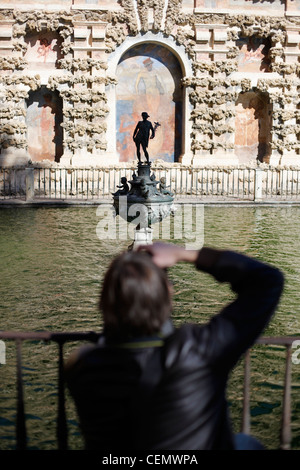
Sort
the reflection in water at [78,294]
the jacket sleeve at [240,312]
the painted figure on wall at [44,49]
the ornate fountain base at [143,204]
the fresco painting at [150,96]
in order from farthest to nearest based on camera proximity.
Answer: the fresco painting at [150,96]
the painted figure on wall at [44,49]
the ornate fountain base at [143,204]
the reflection in water at [78,294]
the jacket sleeve at [240,312]

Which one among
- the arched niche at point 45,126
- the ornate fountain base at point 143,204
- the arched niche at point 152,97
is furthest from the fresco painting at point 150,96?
the ornate fountain base at point 143,204

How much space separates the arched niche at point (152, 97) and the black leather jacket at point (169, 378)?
20.3 meters

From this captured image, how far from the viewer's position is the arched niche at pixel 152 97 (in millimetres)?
22047

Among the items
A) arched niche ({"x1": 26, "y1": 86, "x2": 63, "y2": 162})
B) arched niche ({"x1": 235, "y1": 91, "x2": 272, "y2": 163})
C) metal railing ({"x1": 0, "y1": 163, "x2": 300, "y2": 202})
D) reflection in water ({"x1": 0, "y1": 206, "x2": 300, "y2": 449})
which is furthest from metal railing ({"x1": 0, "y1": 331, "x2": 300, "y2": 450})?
arched niche ({"x1": 235, "y1": 91, "x2": 272, "y2": 163})

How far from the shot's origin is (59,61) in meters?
21.7

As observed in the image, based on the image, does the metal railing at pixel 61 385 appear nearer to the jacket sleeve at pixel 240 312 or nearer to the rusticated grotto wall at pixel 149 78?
the jacket sleeve at pixel 240 312

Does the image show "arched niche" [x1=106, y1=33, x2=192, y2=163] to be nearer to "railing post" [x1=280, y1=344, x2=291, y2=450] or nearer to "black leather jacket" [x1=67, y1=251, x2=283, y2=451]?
"railing post" [x1=280, y1=344, x2=291, y2=450]

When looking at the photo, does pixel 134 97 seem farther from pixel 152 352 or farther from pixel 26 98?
pixel 152 352

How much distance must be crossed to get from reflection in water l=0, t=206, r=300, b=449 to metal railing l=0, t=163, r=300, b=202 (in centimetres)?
454

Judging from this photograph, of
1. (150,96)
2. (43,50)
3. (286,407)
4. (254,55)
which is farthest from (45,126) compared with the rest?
(286,407)

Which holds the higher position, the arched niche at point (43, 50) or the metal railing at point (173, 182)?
the arched niche at point (43, 50)

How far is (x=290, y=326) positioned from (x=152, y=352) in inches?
211

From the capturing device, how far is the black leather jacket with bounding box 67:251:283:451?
1.81m

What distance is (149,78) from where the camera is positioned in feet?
73.4
